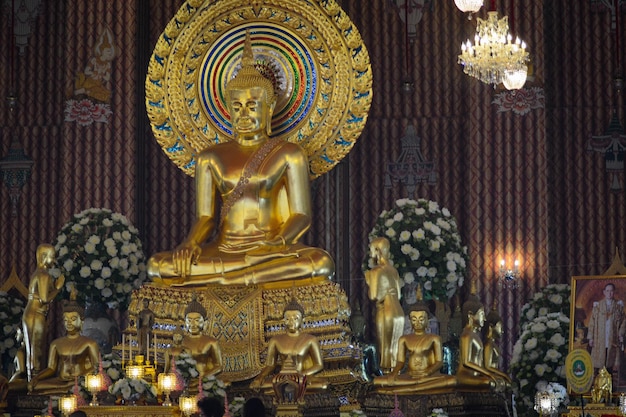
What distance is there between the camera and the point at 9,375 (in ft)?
37.4

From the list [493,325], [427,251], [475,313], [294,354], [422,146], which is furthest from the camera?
[422,146]

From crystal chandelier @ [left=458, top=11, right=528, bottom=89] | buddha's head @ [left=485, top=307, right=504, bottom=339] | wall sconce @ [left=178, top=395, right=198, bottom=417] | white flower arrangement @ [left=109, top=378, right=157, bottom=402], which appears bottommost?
wall sconce @ [left=178, top=395, right=198, bottom=417]

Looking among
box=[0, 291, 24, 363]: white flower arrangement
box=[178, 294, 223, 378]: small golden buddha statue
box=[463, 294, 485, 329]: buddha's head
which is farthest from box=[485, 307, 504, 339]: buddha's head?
box=[0, 291, 24, 363]: white flower arrangement

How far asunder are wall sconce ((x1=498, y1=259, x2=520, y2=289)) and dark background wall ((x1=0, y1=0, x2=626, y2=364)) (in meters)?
0.07

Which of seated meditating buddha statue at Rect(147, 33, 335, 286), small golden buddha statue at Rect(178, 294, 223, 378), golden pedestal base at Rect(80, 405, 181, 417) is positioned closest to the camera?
golden pedestal base at Rect(80, 405, 181, 417)

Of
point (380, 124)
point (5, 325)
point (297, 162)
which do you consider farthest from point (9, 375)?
point (380, 124)

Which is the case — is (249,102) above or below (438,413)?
above

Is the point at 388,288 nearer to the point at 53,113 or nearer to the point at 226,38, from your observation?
the point at 226,38

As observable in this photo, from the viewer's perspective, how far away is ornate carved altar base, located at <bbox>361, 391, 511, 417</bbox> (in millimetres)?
8820

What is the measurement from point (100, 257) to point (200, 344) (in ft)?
6.64

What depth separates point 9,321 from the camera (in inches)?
443

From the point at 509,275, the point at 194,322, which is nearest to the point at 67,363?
the point at 194,322

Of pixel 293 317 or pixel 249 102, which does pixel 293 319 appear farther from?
pixel 249 102

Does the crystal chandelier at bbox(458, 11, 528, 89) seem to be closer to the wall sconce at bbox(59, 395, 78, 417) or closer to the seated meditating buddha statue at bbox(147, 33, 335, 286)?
the seated meditating buddha statue at bbox(147, 33, 335, 286)
